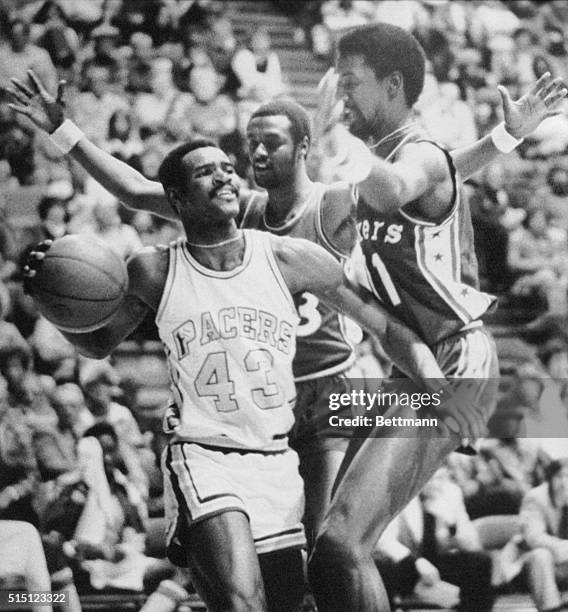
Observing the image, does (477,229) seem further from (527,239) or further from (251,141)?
(251,141)

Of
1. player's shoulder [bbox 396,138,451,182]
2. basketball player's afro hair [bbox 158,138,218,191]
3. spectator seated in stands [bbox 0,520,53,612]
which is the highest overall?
basketball player's afro hair [bbox 158,138,218,191]

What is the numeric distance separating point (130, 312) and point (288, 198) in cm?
66

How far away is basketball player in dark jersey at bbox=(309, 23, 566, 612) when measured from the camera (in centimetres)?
341

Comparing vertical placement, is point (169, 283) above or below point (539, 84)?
below

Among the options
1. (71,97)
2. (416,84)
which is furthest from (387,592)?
(71,97)

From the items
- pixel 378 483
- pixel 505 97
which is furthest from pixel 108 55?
pixel 378 483

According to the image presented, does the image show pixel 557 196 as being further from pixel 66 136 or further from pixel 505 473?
pixel 66 136

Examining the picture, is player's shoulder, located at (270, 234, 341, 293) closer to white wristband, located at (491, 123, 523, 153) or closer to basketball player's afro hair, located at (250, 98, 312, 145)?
basketball player's afro hair, located at (250, 98, 312, 145)

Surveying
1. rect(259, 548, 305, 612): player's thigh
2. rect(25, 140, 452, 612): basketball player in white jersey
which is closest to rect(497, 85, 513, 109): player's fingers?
rect(25, 140, 452, 612): basketball player in white jersey

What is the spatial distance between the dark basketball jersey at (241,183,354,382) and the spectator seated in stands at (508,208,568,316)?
0.69 metres

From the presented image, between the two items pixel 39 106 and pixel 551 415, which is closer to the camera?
pixel 39 106

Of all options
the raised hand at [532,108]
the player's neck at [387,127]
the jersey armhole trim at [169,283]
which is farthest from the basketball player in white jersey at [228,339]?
the raised hand at [532,108]

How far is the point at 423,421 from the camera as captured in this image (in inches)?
138

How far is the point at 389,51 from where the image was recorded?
12.2 ft
